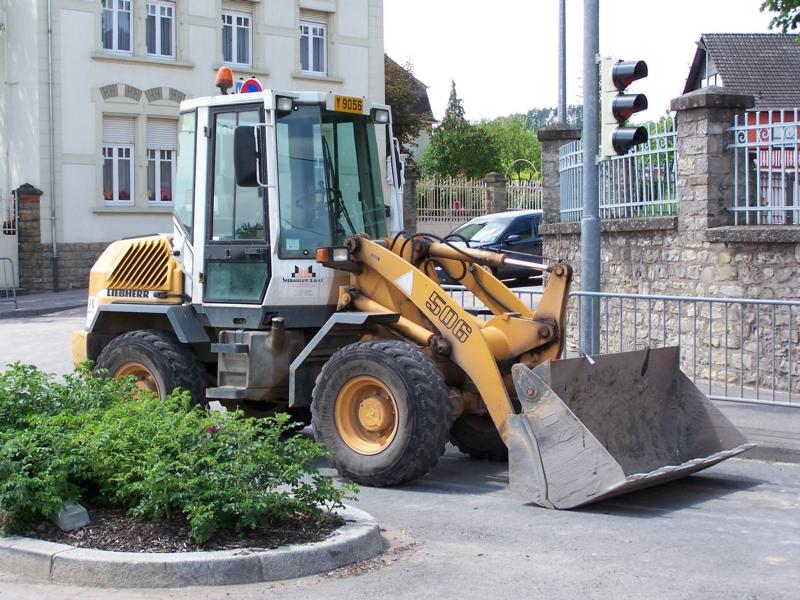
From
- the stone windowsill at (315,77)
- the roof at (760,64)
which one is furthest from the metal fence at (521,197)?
the roof at (760,64)

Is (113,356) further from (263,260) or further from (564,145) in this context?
(564,145)

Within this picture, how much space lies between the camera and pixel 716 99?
12594mm

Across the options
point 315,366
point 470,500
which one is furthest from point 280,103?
point 470,500

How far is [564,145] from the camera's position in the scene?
17484 millimetres

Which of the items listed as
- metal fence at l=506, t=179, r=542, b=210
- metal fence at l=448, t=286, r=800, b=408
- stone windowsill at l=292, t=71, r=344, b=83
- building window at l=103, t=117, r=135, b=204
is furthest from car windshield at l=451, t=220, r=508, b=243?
metal fence at l=448, t=286, r=800, b=408

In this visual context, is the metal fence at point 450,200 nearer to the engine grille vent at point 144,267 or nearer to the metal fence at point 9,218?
the metal fence at point 9,218

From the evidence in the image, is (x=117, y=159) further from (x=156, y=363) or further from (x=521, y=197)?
(x=156, y=363)

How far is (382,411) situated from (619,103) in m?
3.87

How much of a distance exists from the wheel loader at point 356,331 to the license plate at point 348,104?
0.02 metres

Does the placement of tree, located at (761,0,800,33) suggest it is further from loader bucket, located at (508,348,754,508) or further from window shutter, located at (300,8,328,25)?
loader bucket, located at (508,348,754,508)

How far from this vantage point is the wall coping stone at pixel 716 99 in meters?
12.6

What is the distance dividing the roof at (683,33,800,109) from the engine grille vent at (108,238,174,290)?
37758 millimetres

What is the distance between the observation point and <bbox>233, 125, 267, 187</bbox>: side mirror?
28.6 ft

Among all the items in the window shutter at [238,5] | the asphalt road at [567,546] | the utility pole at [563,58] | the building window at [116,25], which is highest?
the window shutter at [238,5]
